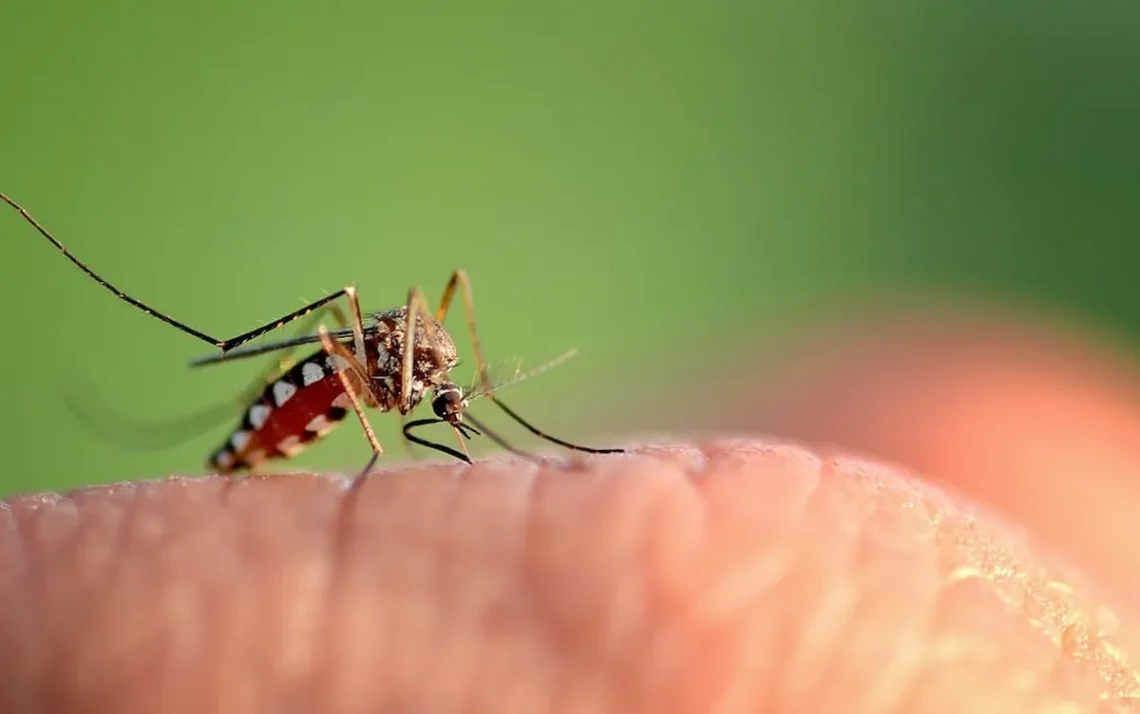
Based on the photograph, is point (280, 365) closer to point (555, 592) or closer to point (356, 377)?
point (356, 377)

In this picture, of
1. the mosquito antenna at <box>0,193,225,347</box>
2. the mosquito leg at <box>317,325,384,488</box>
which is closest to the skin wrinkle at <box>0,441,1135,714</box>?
the mosquito leg at <box>317,325,384,488</box>

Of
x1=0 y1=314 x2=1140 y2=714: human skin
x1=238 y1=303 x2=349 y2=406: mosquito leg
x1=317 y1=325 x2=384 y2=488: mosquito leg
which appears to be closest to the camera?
x1=0 y1=314 x2=1140 y2=714: human skin

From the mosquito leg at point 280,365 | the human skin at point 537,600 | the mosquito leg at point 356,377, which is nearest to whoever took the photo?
the human skin at point 537,600

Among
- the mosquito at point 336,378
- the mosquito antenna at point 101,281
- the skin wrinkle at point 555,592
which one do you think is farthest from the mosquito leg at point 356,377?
the skin wrinkle at point 555,592

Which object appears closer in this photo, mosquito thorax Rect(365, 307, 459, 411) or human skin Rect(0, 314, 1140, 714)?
human skin Rect(0, 314, 1140, 714)

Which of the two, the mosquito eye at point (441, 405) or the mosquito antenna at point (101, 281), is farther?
the mosquito eye at point (441, 405)

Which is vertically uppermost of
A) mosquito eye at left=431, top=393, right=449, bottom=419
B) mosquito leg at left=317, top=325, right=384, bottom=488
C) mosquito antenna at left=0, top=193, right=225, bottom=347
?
mosquito antenna at left=0, top=193, right=225, bottom=347

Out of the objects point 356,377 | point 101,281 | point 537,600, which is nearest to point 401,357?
point 356,377

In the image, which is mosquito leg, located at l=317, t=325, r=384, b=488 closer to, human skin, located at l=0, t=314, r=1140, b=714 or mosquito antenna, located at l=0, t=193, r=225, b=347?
mosquito antenna, located at l=0, t=193, r=225, b=347

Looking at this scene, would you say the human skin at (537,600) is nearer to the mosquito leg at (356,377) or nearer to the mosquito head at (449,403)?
the mosquito leg at (356,377)
